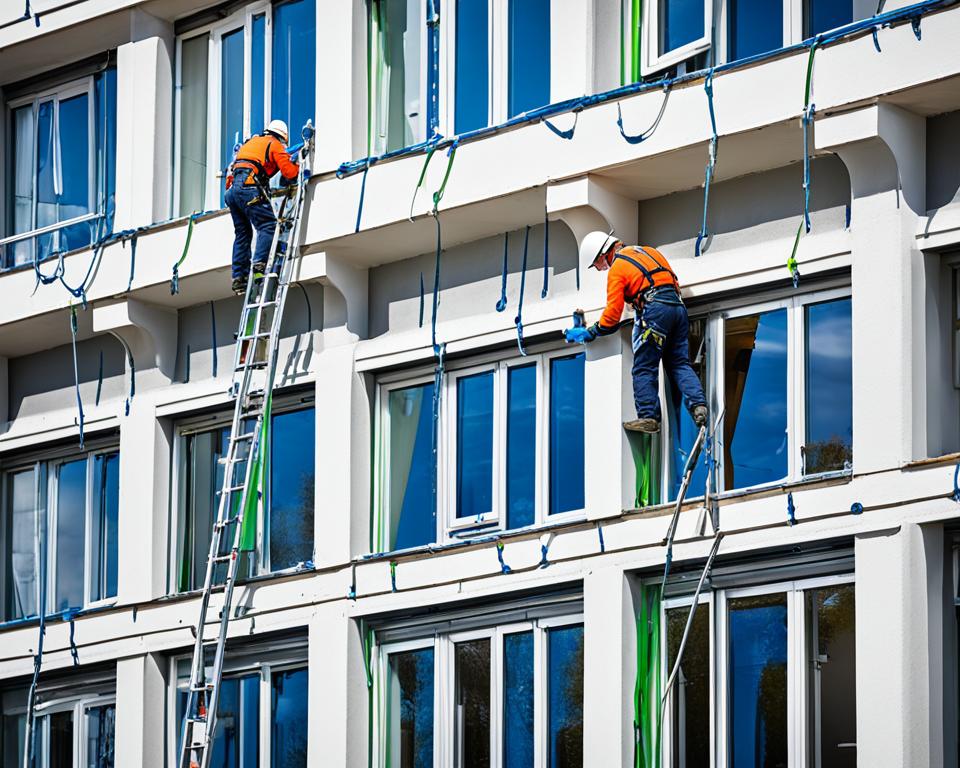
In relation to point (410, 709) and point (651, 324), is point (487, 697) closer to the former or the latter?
point (410, 709)

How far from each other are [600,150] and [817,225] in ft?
6.37

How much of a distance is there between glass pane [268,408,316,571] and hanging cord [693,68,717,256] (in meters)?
4.17

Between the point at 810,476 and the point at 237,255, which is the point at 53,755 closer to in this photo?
the point at 237,255

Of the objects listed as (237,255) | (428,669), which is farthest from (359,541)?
(237,255)

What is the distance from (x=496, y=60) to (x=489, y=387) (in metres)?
2.73

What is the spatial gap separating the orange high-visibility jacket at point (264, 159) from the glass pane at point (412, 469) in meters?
2.14

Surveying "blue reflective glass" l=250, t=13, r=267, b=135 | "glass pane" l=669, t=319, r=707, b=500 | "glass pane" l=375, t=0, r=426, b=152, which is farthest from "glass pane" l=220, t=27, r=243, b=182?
"glass pane" l=669, t=319, r=707, b=500

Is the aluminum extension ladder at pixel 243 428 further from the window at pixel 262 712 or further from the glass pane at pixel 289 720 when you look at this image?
the glass pane at pixel 289 720

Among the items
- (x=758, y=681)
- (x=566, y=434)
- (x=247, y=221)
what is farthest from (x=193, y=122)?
(x=758, y=681)

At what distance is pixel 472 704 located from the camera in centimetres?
2064

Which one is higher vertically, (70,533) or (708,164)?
(708,164)

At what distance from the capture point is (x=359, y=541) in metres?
21.6

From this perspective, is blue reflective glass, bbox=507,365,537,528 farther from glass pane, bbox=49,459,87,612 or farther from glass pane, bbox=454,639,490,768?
glass pane, bbox=49,459,87,612

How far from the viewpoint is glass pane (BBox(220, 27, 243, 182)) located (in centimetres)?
2342
